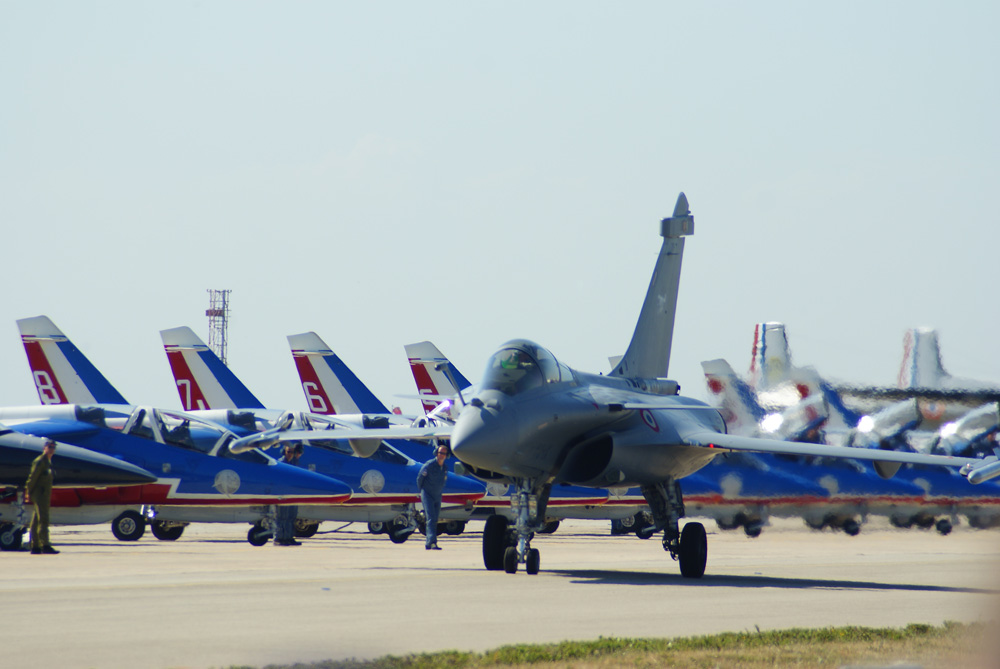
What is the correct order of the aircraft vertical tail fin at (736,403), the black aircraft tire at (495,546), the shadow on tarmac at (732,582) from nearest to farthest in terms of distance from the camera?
the shadow on tarmac at (732,582) → the black aircraft tire at (495,546) → the aircraft vertical tail fin at (736,403)

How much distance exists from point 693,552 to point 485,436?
9.80ft

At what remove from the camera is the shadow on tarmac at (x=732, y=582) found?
1243 centimetres

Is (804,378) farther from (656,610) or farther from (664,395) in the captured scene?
(656,610)

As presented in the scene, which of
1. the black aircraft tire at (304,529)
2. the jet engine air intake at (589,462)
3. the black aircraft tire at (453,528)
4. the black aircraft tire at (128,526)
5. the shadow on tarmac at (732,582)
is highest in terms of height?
the jet engine air intake at (589,462)

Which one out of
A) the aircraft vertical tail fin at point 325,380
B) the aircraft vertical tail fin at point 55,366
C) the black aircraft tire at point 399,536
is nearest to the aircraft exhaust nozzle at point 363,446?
the black aircraft tire at point 399,536

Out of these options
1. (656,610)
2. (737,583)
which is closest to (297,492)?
(737,583)

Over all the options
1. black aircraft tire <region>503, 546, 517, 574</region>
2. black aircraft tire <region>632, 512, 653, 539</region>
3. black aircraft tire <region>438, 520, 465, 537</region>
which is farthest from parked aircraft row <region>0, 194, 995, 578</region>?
black aircraft tire <region>438, 520, 465, 537</region>

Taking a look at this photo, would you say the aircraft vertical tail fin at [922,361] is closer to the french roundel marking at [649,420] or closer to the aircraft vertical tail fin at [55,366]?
the french roundel marking at [649,420]

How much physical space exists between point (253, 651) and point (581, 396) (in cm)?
689

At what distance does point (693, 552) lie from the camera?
44.1 ft

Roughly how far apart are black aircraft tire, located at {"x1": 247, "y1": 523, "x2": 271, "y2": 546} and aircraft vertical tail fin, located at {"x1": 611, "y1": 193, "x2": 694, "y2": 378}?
687cm

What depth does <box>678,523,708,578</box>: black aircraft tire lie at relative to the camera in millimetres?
13438

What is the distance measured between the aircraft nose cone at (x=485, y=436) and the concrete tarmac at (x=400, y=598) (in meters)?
1.27

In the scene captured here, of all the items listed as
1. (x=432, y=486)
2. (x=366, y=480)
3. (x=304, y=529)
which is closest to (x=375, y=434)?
(x=432, y=486)
